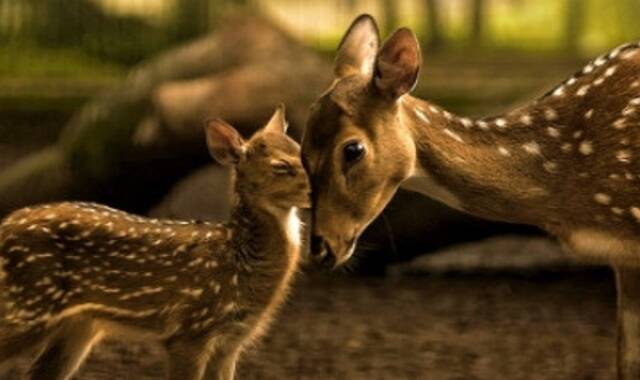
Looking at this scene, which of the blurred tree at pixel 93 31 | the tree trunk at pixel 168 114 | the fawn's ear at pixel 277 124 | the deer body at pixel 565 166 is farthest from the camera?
the blurred tree at pixel 93 31

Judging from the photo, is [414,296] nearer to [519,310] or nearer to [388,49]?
[519,310]

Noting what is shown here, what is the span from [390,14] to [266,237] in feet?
22.4

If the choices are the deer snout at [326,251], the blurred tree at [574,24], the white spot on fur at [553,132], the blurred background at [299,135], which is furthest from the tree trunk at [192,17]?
the deer snout at [326,251]

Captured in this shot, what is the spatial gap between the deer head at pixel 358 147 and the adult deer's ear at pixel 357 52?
4.7 inches

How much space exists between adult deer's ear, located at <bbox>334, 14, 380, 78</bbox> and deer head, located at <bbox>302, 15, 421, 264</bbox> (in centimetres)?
12

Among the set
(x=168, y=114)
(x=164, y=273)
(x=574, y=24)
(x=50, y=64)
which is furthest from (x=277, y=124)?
(x=50, y=64)

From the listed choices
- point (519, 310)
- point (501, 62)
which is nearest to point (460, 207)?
point (519, 310)

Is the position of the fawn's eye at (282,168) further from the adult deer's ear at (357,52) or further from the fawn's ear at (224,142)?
the adult deer's ear at (357,52)

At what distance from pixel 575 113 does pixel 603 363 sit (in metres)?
1.96

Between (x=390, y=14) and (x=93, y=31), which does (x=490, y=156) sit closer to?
(x=390, y=14)

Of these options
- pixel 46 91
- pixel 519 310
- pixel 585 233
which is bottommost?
pixel 46 91

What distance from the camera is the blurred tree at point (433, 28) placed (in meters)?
14.5

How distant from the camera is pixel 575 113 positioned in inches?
294

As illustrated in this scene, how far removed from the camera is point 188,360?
7.41 m
